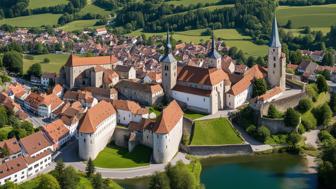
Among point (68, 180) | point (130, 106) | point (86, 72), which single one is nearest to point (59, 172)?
point (68, 180)

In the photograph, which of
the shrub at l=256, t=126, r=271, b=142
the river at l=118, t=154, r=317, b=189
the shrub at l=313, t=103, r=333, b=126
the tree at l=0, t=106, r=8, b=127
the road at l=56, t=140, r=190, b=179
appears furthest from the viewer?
the shrub at l=313, t=103, r=333, b=126

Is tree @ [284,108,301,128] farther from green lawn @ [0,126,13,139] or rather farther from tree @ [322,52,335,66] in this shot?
tree @ [322,52,335,66]

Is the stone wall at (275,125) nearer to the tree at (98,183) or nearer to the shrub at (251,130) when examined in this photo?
the shrub at (251,130)

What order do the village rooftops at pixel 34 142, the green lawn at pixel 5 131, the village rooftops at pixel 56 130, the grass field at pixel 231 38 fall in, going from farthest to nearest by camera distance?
the grass field at pixel 231 38 → the green lawn at pixel 5 131 → the village rooftops at pixel 56 130 → the village rooftops at pixel 34 142

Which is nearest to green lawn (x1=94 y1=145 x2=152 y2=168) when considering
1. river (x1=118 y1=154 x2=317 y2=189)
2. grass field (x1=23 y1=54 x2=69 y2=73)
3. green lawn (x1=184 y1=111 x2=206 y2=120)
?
Result: river (x1=118 y1=154 x2=317 y2=189)

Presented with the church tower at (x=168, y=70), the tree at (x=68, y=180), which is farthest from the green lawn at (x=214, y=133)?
the tree at (x=68, y=180)

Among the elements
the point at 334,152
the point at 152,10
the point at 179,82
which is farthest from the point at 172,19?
the point at 334,152

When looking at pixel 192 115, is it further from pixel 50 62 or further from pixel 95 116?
pixel 50 62
